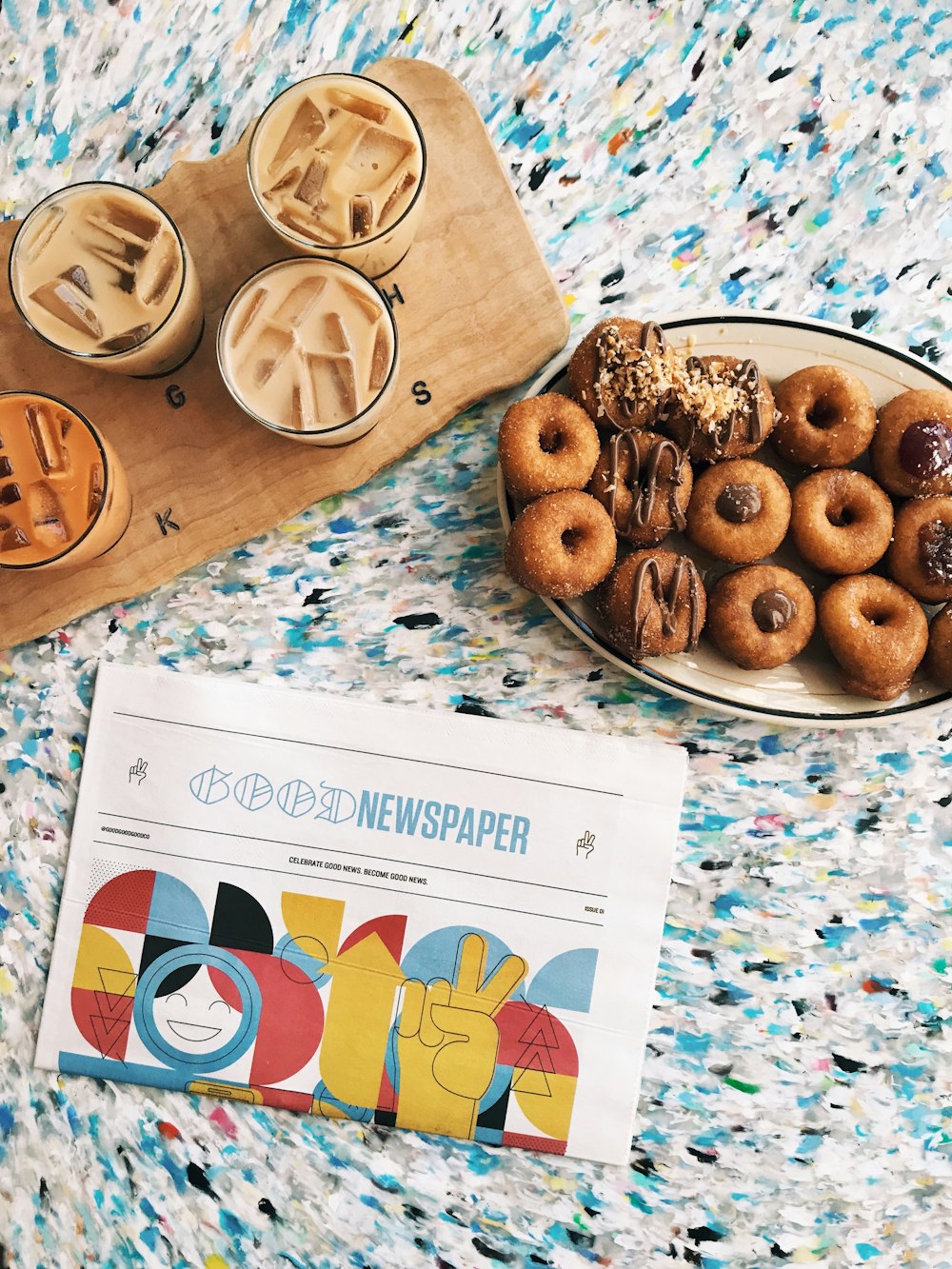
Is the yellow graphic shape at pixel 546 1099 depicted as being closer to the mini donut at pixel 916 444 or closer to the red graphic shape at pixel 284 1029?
the red graphic shape at pixel 284 1029

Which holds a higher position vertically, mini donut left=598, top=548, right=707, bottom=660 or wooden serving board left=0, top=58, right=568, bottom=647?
wooden serving board left=0, top=58, right=568, bottom=647

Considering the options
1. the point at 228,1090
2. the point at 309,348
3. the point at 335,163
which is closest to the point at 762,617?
the point at 309,348

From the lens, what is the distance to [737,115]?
52.4 inches

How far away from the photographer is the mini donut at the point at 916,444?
1.19m

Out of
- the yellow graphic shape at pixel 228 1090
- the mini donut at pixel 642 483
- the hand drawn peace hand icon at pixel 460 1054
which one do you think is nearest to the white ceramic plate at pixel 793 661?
the mini donut at pixel 642 483

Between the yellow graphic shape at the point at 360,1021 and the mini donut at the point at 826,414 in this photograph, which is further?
the yellow graphic shape at the point at 360,1021

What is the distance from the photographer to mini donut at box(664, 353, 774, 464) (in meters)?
1.19

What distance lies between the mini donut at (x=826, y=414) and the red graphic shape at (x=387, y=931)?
2.92 feet

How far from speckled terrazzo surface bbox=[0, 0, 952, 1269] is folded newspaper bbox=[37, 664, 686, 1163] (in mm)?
55

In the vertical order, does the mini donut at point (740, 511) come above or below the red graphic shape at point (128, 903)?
above

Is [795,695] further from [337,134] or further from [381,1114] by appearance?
[337,134]

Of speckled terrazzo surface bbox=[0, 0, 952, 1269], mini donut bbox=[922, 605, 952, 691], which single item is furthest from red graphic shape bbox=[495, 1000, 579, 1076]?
mini donut bbox=[922, 605, 952, 691]

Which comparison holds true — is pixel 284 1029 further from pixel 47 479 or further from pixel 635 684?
pixel 47 479

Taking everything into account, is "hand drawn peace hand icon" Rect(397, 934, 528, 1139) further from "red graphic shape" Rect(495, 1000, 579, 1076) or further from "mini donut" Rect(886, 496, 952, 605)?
"mini donut" Rect(886, 496, 952, 605)
